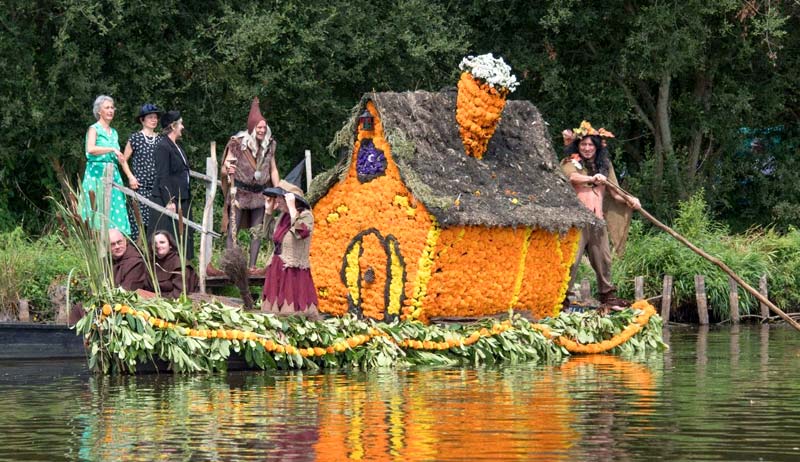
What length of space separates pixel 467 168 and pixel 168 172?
3.37m

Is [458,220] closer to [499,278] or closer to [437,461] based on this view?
[499,278]

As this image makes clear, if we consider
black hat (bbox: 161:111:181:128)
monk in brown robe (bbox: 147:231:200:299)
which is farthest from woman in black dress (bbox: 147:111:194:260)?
monk in brown robe (bbox: 147:231:200:299)

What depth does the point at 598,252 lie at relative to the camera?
2105 centimetres

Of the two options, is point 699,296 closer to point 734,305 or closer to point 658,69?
point 734,305

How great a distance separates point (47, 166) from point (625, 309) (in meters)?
11.3

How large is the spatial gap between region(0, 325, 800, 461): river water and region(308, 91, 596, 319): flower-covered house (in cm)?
162

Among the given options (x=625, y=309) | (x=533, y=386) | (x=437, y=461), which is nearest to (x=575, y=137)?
(x=625, y=309)

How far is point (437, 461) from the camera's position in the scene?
10594 mm

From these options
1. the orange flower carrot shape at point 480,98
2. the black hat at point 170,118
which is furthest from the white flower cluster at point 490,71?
the black hat at point 170,118

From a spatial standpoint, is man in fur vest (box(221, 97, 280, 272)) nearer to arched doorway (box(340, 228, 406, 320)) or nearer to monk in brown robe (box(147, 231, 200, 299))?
arched doorway (box(340, 228, 406, 320))

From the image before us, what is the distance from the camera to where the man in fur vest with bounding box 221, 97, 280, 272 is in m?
20.2

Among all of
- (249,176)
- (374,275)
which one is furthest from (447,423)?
(249,176)

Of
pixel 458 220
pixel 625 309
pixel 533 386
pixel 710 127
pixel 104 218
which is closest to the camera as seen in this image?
pixel 533 386

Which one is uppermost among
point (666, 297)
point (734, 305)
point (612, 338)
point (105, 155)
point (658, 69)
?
point (658, 69)
